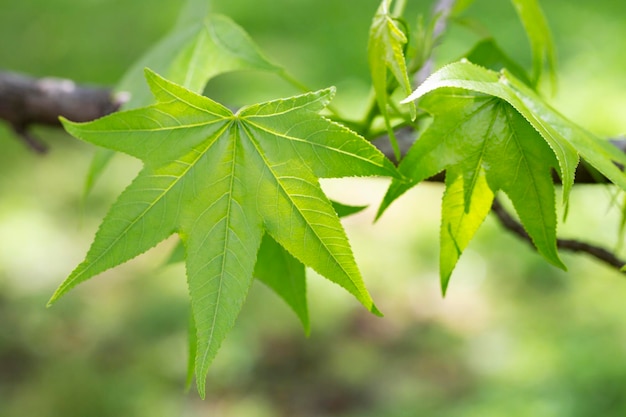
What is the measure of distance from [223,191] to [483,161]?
26 cm

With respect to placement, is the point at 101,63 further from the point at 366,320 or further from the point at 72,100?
the point at 72,100

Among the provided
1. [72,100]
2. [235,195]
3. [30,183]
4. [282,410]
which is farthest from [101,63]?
[235,195]

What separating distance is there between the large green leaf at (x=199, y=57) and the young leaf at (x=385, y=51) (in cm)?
18

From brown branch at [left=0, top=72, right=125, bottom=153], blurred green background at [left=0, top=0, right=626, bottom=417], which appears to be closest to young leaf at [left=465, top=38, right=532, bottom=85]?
brown branch at [left=0, top=72, right=125, bottom=153]

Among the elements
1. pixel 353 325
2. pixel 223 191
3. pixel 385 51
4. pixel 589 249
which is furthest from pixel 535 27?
pixel 353 325

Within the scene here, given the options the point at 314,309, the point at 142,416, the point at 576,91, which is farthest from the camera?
the point at 576,91

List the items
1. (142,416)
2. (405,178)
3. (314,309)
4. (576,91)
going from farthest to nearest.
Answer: (576,91) < (314,309) < (142,416) < (405,178)

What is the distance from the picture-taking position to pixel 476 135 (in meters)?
0.72

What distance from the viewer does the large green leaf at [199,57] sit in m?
0.91

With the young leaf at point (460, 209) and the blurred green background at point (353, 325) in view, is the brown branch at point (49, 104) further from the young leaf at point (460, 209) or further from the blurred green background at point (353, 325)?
the blurred green background at point (353, 325)

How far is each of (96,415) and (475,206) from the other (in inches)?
93.4

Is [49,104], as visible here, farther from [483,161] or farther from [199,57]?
[483,161]

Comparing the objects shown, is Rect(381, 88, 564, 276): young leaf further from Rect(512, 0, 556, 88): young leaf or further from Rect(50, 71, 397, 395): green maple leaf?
Rect(512, 0, 556, 88): young leaf

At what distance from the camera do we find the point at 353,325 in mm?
3180
